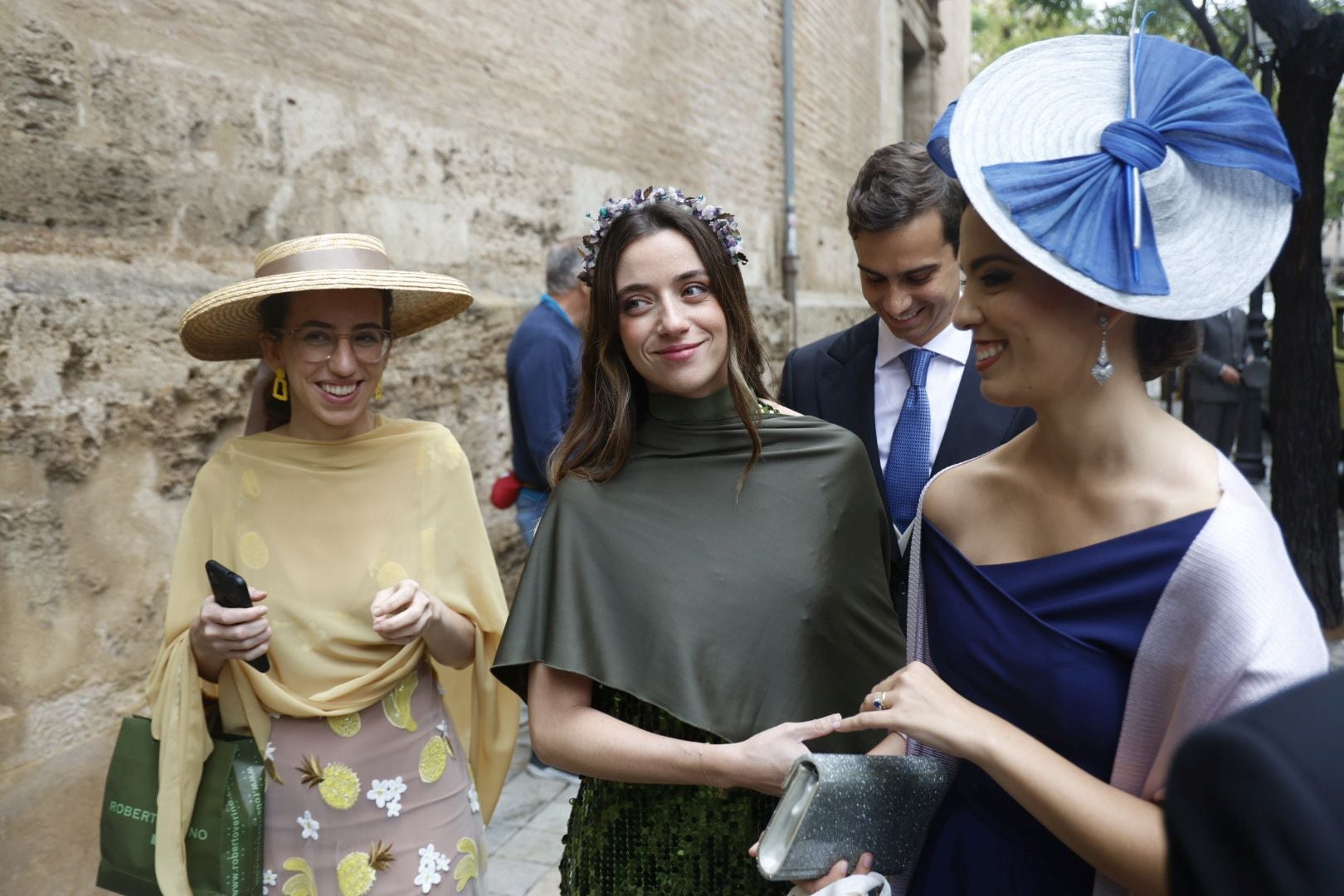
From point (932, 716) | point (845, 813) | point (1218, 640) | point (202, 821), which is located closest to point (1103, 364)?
point (1218, 640)

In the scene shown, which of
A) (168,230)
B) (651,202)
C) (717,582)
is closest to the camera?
(717,582)

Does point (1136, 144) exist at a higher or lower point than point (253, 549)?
higher

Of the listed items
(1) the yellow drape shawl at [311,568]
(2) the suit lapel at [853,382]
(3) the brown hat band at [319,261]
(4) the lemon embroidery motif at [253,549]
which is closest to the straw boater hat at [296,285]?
(3) the brown hat band at [319,261]

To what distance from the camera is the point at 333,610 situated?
8.45 ft

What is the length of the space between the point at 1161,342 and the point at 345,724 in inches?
74.1

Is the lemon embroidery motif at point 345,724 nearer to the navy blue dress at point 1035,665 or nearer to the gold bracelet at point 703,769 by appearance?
the gold bracelet at point 703,769

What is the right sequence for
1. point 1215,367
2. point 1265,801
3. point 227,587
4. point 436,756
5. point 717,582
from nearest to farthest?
point 1265,801 < point 717,582 < point 227,587 < point 436,756 < point 1215,367

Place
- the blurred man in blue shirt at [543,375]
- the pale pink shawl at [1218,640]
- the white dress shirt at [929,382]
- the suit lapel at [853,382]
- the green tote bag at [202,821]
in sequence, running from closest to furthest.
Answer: the pale pink shawl at [1218,640]
the green tote bag at [202,821]
the white dress shirt at [929,382]
the suit lapel at [853,382]
the blurred man in blue shirt at [543,375]

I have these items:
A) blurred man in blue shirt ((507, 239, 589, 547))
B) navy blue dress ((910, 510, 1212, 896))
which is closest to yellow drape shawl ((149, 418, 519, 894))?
navy blue dress ((910, 510, 1212, 896))

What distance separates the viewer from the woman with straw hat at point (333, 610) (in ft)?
8.21

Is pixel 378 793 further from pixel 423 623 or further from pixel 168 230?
pixel 168 230

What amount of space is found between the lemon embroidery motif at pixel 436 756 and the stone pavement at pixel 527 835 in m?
1.23

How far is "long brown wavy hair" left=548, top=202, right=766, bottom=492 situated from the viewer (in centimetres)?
222

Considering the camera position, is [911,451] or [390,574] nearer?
[390,574]
